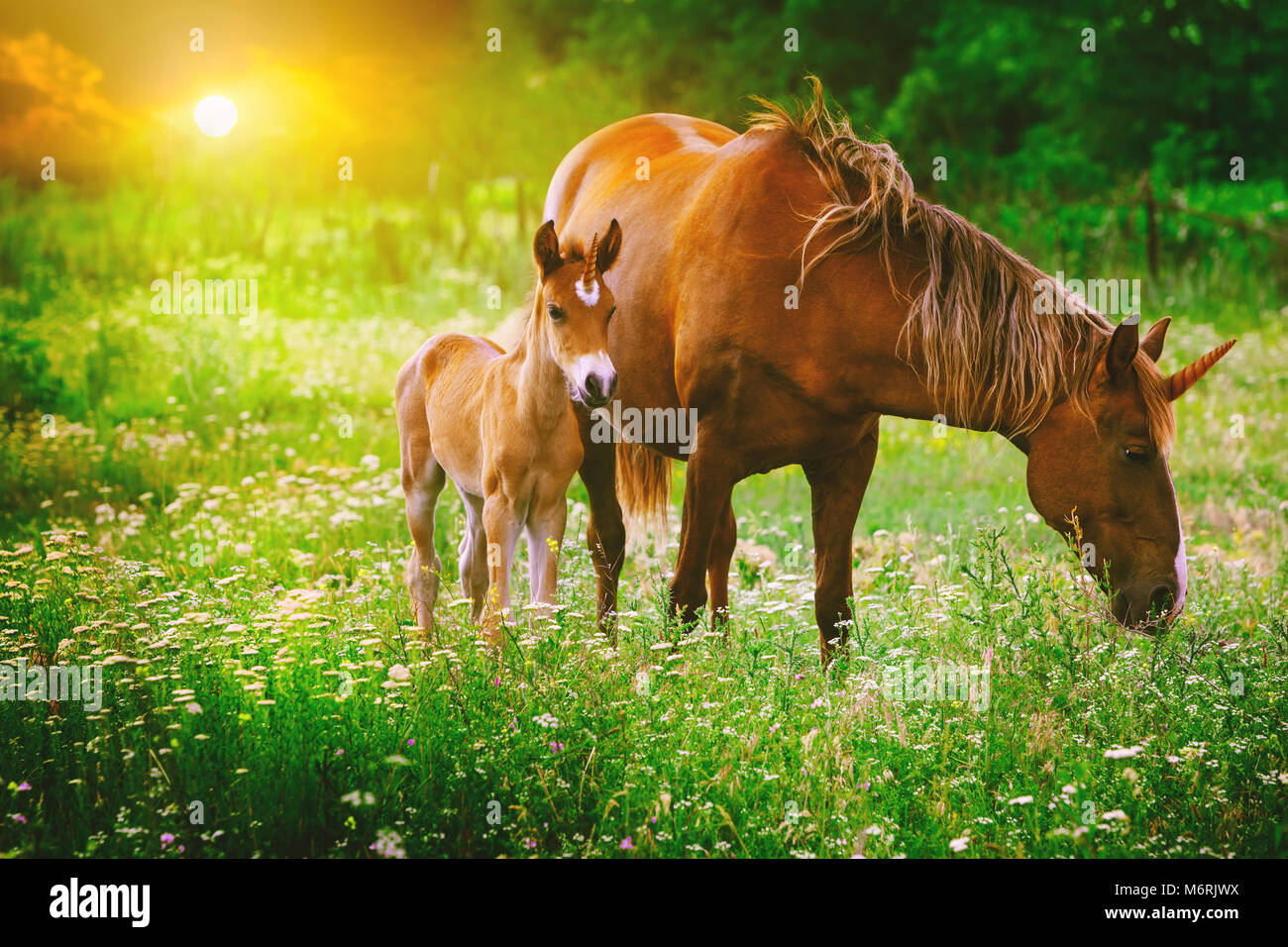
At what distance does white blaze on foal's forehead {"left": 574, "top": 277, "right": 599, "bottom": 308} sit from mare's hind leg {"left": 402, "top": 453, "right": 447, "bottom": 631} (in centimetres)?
166

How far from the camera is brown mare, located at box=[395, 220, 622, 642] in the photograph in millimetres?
4492

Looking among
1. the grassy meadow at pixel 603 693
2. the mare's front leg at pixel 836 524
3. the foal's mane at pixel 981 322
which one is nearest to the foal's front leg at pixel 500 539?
the grassy meadow at pixel 603 693

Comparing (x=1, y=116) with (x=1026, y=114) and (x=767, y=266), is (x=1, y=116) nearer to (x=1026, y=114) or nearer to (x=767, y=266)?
(x=767, y=266)

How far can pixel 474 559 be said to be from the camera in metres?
5.54

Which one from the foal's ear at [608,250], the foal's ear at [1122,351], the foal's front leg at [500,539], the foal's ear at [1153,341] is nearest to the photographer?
the foal's ear at [1122,351]

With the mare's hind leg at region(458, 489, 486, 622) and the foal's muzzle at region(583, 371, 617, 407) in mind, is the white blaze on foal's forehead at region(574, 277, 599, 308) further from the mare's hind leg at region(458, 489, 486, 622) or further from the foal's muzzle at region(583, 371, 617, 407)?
the mare's hind leg at region(458, 489, 486, 622)

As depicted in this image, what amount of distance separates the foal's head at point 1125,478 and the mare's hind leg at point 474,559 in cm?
254

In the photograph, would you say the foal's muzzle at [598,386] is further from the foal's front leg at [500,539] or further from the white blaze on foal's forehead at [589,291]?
the foal's front leg at [500,539]

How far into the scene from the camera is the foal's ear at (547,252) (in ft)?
14.8

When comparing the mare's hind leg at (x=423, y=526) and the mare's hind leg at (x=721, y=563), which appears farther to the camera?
the mare's hind leg at (x=423, y=526)

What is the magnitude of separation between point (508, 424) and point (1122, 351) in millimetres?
2439

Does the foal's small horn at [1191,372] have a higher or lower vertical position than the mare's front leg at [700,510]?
higher

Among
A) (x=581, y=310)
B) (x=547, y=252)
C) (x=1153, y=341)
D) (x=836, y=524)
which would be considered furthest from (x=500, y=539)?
(x=1153, y=341)

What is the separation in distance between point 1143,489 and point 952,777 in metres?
1.35
